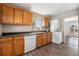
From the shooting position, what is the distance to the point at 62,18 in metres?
5.54

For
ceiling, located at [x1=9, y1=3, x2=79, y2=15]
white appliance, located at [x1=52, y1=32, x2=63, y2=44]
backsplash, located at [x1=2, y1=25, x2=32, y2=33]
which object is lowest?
white appliance, located at [x1=52, y1=32, x2=63, y2=44]

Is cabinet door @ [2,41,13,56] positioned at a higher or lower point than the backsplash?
lower

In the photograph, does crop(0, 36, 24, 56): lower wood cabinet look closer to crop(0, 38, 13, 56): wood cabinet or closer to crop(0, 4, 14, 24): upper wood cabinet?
crop(0, 38, 13, 56): wood cabinet

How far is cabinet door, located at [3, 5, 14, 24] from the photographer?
9.20 ft

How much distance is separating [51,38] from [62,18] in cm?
147

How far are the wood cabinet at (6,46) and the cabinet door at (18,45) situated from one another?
175 mm

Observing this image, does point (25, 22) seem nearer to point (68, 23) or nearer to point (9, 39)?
point (9, 39)

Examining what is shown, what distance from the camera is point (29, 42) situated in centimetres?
350

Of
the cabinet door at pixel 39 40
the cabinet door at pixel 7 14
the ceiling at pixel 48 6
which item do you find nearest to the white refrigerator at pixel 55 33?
the cabinet door at pixel 39 40

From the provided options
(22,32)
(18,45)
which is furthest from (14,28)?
(18,45)

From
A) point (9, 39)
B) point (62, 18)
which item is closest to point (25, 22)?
point (9, 39)

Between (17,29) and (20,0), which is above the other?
(20,0)

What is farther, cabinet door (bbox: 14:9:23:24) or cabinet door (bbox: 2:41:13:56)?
cabinet door (bbox: 14:9:23:24)

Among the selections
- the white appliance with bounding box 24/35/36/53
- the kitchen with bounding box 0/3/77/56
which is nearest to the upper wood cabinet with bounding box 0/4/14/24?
the kitchen with bounding box 0/3/77/56
